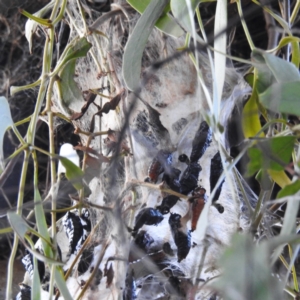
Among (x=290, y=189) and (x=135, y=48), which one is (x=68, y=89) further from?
(x=290, y=189)

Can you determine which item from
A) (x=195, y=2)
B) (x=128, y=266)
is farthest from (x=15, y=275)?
(x=195, y=2)

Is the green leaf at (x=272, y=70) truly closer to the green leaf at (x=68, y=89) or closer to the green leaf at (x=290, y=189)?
the green leaf at (x=290, y=189)

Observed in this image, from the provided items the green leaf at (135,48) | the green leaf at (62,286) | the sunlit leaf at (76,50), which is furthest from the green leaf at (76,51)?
the green leaf at (62,286)

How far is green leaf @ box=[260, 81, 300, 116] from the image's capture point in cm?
30

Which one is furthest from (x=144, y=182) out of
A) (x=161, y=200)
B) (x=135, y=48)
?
(x=135, y=48)

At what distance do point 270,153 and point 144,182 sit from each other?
0.17 meters

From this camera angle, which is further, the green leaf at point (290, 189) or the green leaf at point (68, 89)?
the green leaf at point (68, 89)

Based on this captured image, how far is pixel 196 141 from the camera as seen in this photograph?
465 mm

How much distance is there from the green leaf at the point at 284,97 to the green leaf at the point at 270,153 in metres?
0.03

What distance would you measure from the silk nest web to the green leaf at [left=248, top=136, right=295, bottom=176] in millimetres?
62

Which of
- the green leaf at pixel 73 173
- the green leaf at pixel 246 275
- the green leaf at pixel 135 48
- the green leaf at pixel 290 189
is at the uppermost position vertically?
the green leaf at pixel 135 48

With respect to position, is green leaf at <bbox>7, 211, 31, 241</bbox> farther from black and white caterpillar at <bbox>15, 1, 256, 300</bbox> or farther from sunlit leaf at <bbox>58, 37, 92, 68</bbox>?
sunlit leaf at <bbox>58, 37, 92, 68</bbox>

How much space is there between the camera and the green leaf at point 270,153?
31 cm

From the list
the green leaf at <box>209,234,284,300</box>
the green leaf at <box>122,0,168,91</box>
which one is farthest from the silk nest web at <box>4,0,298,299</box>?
the green leaf at <box>209,234,284,300</box>
